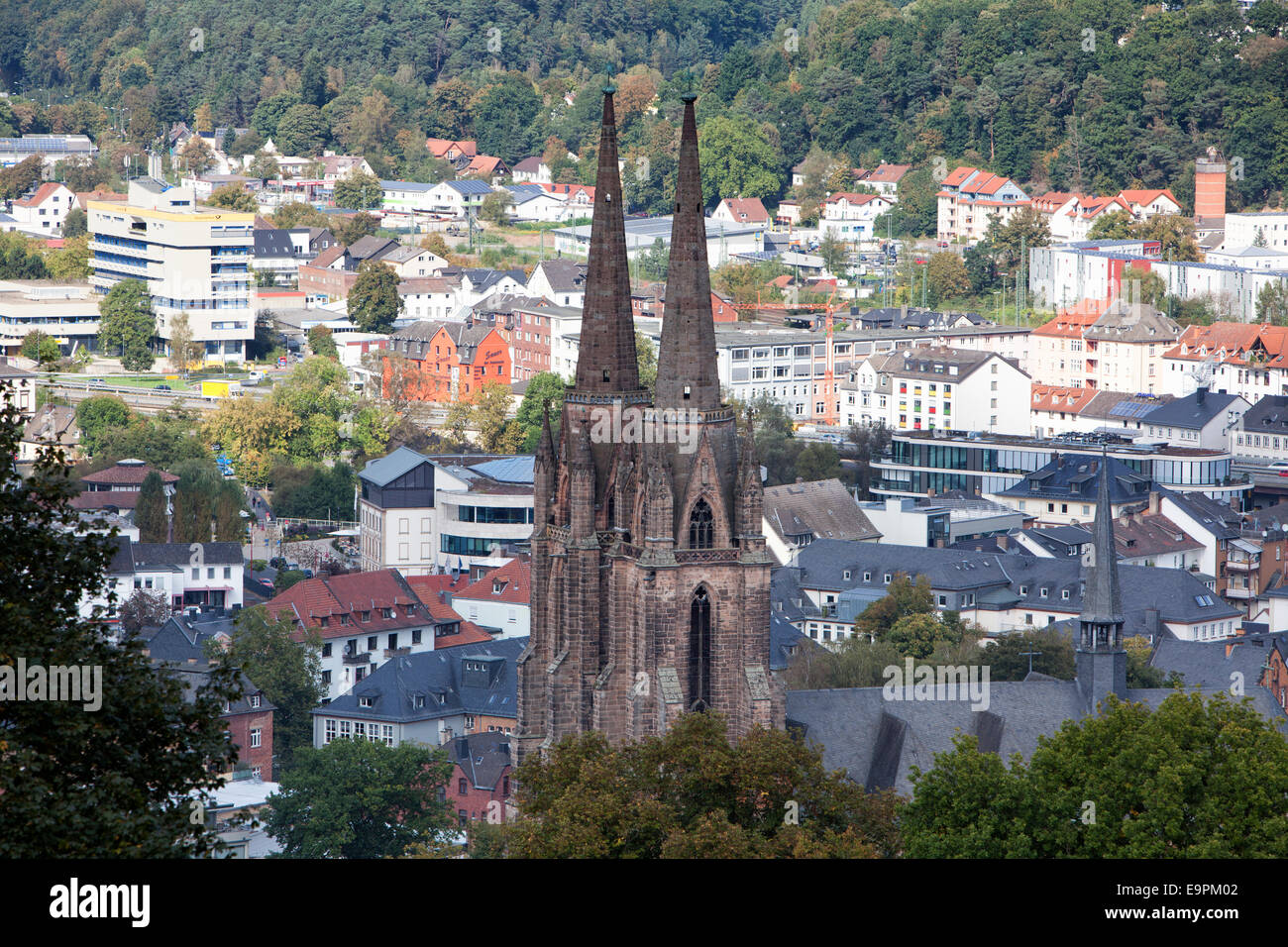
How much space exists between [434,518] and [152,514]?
41.6 feet

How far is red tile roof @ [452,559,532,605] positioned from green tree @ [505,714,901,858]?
5613cm

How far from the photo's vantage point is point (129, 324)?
18775 centimetres

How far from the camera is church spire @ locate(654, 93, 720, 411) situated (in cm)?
5859

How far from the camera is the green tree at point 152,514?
11956 centimetres

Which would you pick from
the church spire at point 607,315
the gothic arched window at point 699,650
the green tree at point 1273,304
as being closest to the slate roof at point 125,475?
the church spire at point 607,315

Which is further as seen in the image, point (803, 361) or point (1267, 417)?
point (803, 361)

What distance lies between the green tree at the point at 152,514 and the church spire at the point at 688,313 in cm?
6400

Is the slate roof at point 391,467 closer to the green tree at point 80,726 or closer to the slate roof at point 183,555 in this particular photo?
the slate roof at point 183,555

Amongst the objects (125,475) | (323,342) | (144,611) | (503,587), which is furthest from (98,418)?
(144,611)

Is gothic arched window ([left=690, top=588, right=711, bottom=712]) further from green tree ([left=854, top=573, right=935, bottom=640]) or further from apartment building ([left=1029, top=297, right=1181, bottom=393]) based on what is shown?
apartment building ([left=1029, top=297, right=1181, bottom=393])

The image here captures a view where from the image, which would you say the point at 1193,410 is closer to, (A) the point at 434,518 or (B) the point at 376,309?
(A) the point at 434,518

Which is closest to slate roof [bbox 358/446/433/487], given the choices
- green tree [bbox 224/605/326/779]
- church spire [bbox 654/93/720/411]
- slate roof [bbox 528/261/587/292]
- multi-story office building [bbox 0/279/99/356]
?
green tree [bbox 224/605/326/779]
